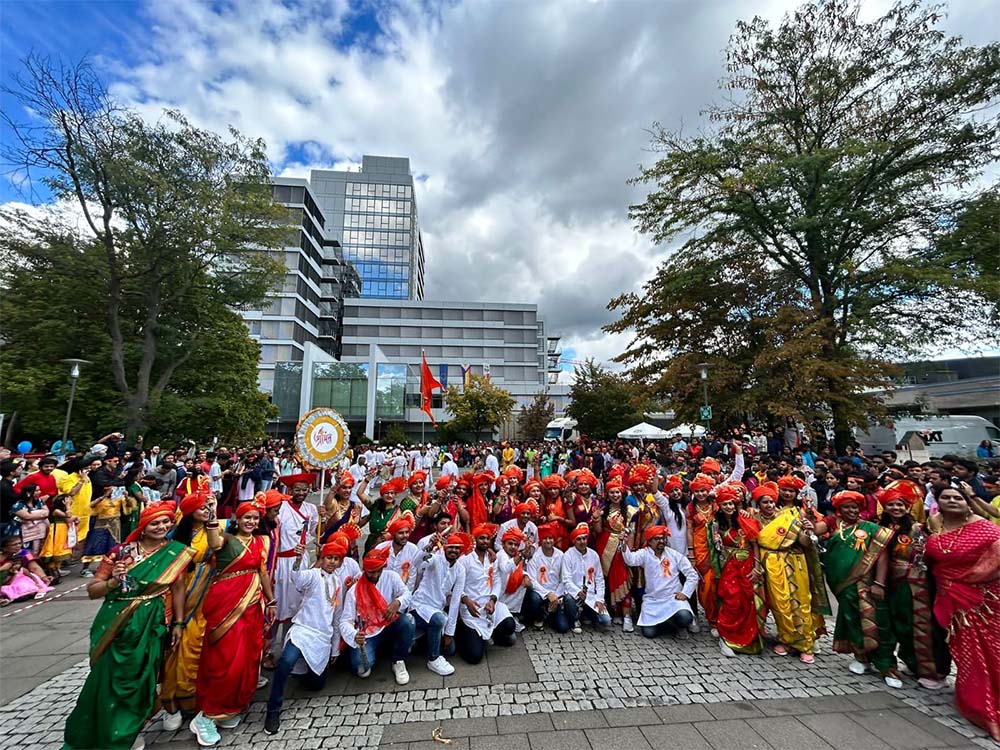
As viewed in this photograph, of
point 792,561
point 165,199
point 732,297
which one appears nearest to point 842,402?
point 732,297

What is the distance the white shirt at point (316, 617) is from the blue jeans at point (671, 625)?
3.17 metres

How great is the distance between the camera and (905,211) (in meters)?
14.5

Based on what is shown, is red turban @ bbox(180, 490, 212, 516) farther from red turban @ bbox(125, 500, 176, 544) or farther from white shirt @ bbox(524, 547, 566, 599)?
white shirt @ bbox(524, 547, 566, 599)

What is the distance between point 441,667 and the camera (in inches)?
154

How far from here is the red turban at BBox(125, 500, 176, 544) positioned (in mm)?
3014

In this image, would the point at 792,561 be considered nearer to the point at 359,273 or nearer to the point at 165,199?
the point at 165,199

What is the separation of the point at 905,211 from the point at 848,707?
690 inches

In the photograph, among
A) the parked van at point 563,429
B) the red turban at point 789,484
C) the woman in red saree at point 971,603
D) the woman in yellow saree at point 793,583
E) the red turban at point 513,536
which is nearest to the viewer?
the woman in red saree at point 971,603

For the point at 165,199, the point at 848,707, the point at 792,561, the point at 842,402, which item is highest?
the point at 165,199

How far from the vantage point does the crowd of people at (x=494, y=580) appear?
3.07 m

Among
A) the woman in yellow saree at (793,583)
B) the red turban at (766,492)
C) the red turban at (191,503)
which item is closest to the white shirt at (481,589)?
the red turban at (191,503)

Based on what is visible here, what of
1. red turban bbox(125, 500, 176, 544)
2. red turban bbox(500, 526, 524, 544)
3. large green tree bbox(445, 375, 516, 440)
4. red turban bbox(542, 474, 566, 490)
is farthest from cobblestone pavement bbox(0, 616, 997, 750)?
large green tree bbox(445, 375, 516, 440)

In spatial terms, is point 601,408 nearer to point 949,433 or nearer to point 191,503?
point 949,433

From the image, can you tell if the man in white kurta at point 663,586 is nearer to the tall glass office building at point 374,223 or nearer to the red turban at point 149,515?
the red turban at point 149,515
